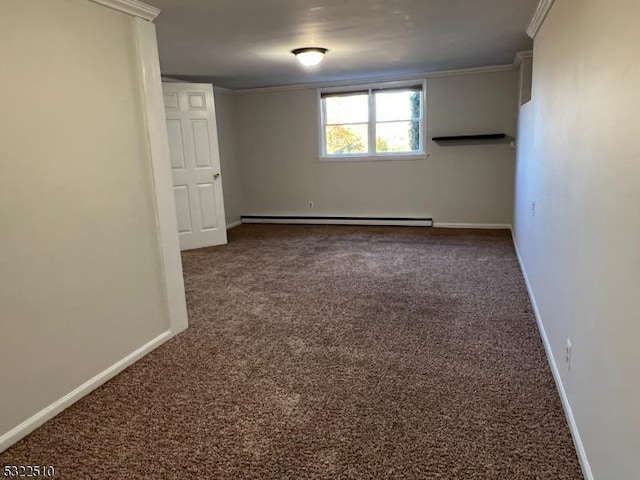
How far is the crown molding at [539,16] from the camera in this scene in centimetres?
296

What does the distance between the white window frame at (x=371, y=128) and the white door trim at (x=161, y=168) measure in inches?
167

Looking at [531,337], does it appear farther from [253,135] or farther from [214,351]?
[253,135]

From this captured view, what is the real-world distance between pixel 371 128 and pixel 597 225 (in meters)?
5.39

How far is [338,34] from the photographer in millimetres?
3748

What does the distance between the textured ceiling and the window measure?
785mm

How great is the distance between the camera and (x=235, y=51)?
14.1ft

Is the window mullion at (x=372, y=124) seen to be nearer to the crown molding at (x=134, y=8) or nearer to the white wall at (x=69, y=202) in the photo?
the crown molding at (x=134, y=8)

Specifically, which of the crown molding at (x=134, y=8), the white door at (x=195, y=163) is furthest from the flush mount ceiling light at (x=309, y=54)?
the crown molding at (x=134, y=8)

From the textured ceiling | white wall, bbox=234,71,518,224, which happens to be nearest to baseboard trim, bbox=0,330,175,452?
the textured ceiling

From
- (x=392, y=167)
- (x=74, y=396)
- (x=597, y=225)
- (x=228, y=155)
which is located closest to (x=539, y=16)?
(x=597, y=225)

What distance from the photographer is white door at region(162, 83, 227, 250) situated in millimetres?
5391

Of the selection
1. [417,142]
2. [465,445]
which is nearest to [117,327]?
[465,445]

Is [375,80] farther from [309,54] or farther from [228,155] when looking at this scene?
[228,155]

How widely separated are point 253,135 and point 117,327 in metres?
5.21
